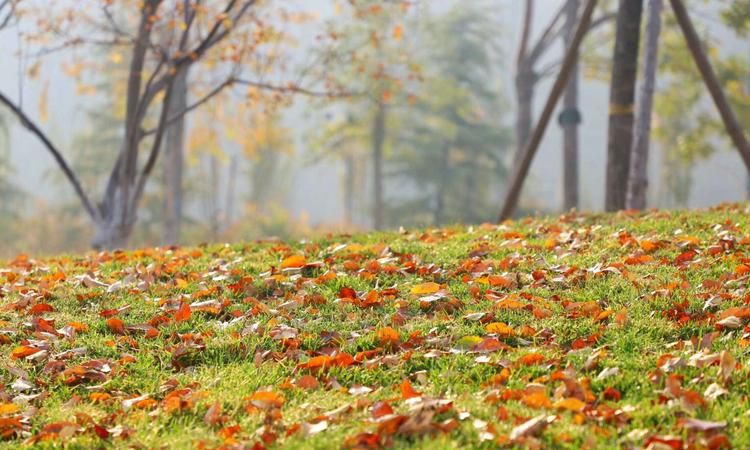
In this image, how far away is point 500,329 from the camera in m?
4.68

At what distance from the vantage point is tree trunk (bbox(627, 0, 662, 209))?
1067 cm

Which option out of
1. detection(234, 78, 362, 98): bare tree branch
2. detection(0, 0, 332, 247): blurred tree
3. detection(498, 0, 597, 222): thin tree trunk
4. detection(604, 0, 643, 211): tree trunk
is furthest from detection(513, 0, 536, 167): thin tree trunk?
detection(0, 0, 332, 247): blurred tree

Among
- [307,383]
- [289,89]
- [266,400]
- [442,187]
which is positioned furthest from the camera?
[442,187]

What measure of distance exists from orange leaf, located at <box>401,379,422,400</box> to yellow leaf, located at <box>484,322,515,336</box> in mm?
840

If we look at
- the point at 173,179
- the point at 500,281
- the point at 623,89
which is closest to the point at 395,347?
the point at 500,281

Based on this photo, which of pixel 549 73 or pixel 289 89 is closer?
pixel 289 89

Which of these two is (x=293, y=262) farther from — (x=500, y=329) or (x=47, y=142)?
(x=47, y=142)

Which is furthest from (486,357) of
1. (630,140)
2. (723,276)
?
(630,140)

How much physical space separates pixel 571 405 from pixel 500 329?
1110 millimetres

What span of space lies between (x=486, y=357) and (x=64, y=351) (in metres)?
2.26

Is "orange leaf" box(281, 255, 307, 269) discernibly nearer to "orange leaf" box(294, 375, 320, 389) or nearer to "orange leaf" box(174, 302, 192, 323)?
"orange leaf" box(174, 302, 192, 323)

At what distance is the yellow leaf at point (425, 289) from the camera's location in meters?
5.51

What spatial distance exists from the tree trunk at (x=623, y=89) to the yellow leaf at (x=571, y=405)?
7.97 meters

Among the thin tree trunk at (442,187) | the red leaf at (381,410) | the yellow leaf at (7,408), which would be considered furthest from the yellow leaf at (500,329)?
the thin tree trunk at (442,187)
